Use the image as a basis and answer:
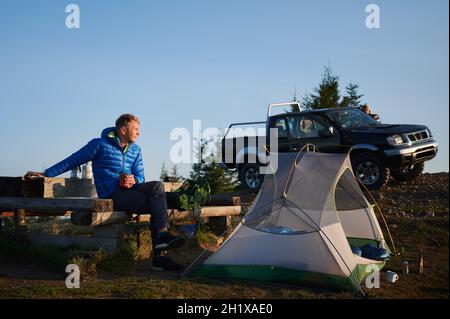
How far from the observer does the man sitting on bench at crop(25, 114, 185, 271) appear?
6.59 m

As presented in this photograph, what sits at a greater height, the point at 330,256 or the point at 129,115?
the point at 129,115

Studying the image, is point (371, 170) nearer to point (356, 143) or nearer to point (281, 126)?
point (356, 143)

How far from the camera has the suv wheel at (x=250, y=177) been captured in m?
14.0

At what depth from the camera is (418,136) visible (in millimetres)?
12133

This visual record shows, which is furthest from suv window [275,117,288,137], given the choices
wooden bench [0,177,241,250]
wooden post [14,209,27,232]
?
wooden post [14,209,27,232]

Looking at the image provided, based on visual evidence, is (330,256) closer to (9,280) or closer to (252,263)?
(252,263)

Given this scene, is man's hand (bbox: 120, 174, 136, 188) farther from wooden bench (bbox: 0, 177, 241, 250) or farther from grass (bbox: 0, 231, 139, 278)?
grass (bbox: 0, 231, 139, 278)

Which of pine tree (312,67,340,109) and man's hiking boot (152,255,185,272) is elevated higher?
pine tree (312,67,340,109)

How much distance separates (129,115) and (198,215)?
1.88m

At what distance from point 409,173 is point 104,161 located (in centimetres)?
894

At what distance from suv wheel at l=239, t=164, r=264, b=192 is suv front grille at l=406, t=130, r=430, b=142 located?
12.6 feet

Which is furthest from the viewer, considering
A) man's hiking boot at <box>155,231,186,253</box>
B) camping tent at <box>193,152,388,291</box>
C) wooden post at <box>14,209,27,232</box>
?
wooden post at <box>14,209,27,232</box>
